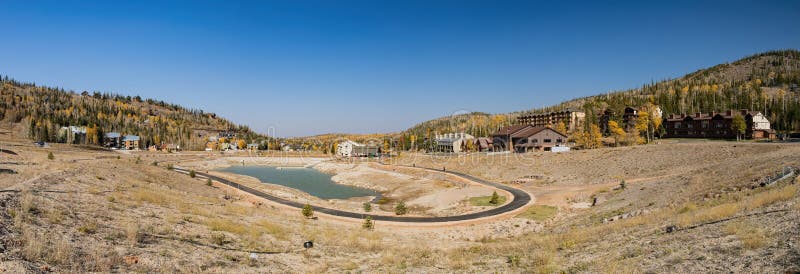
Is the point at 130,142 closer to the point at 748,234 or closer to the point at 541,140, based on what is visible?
the point at 541,140

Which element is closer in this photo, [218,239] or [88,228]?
[88,228]

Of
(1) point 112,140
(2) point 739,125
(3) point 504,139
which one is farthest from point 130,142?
(2) point 739,125

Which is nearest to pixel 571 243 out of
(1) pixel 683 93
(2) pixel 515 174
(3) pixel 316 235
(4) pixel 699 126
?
(3) pixel 316 235

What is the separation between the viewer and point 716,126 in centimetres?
9738

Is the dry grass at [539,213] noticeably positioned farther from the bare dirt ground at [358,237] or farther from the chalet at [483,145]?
the chalet at [483,145]

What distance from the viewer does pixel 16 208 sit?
15719mm

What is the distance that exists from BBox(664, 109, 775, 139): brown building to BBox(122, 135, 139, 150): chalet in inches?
9222

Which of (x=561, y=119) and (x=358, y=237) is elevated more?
(x=561, y=119)

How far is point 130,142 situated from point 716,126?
24278 cm

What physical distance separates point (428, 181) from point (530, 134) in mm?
39335

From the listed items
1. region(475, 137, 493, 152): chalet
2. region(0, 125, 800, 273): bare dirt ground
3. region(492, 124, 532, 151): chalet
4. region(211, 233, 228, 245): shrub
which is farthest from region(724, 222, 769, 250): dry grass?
region(475, 137, 493, 152): chalet

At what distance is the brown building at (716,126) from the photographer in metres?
90.7

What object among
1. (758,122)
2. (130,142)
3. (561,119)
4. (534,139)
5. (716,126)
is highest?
(561,119)

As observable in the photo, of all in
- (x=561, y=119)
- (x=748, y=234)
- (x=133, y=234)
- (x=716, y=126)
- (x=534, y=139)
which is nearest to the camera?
(x=748, y=234)
